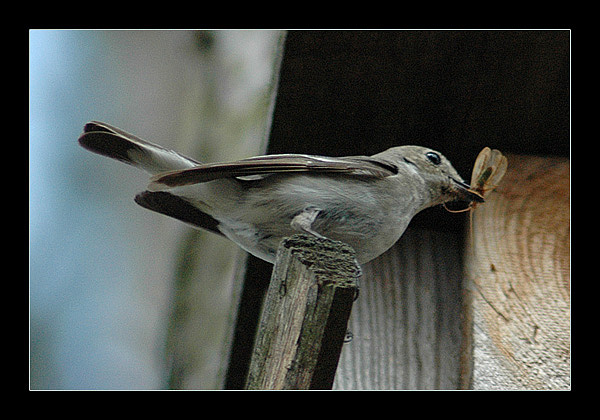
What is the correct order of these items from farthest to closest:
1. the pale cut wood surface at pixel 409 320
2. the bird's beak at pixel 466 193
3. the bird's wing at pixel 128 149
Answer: the bird's beak at pixel 466 193 → the pale cut wood surface at pixel 409 320 → the bird's wing at pixel 128 149

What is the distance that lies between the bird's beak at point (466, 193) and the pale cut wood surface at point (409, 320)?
19 cm

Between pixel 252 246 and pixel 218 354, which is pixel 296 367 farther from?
pixel 218 354

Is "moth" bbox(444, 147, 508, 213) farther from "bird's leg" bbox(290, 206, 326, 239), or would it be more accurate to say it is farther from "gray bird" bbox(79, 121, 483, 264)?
"bird's leg" bbox(290, 206, 326, 239)

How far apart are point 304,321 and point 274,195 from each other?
115cm

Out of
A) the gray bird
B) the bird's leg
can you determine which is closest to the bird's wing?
the gray bird

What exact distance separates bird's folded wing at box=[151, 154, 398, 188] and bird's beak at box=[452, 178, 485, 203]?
1.55ft

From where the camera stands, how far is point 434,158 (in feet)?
9.69

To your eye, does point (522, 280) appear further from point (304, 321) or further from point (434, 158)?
point (304, 321)

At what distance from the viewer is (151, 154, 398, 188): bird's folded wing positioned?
7.27 ft

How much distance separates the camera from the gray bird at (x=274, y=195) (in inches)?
93.0

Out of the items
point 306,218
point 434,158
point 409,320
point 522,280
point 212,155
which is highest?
point 212,155

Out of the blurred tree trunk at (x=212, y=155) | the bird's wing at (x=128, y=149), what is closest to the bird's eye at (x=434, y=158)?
the blurred tree trunk at (x=212, y=155)

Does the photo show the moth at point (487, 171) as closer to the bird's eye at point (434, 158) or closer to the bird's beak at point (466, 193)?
the bird's beak at point (466, 193)

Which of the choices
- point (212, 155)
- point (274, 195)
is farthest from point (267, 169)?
point (212, 155)
